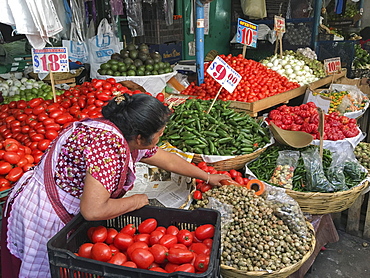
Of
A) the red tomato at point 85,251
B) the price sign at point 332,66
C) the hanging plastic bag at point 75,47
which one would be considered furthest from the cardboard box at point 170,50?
the red tomato at point 85,251

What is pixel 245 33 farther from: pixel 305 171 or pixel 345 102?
pixel 305 171

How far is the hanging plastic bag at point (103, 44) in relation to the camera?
618 centimetres

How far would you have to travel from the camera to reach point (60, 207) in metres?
1.72

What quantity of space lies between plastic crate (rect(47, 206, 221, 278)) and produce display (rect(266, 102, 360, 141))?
2216 millimetres

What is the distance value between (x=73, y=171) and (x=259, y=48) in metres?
7.88

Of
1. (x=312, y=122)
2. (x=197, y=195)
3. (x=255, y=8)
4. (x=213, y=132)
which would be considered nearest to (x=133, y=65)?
(x=213, y=132)

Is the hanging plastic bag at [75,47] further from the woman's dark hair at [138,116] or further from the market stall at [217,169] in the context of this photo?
the woman's dark hair at [138,116]

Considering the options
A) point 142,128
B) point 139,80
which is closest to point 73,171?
point 142,128

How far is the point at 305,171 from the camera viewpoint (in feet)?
9.09

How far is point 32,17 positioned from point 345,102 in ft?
13.2

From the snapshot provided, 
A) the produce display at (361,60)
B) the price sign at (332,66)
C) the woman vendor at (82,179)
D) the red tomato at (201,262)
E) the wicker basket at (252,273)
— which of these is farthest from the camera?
the produce display at (361,60)

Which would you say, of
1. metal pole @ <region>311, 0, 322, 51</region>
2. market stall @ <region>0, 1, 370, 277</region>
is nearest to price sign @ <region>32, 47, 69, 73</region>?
market stall @ <region>0, 1, 370, 277</region>

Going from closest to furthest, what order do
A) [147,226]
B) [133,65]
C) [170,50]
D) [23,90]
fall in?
[147,226]
[133,65]
[23,90]
[170,50]

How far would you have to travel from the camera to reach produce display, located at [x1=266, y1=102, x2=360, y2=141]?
134 inches
